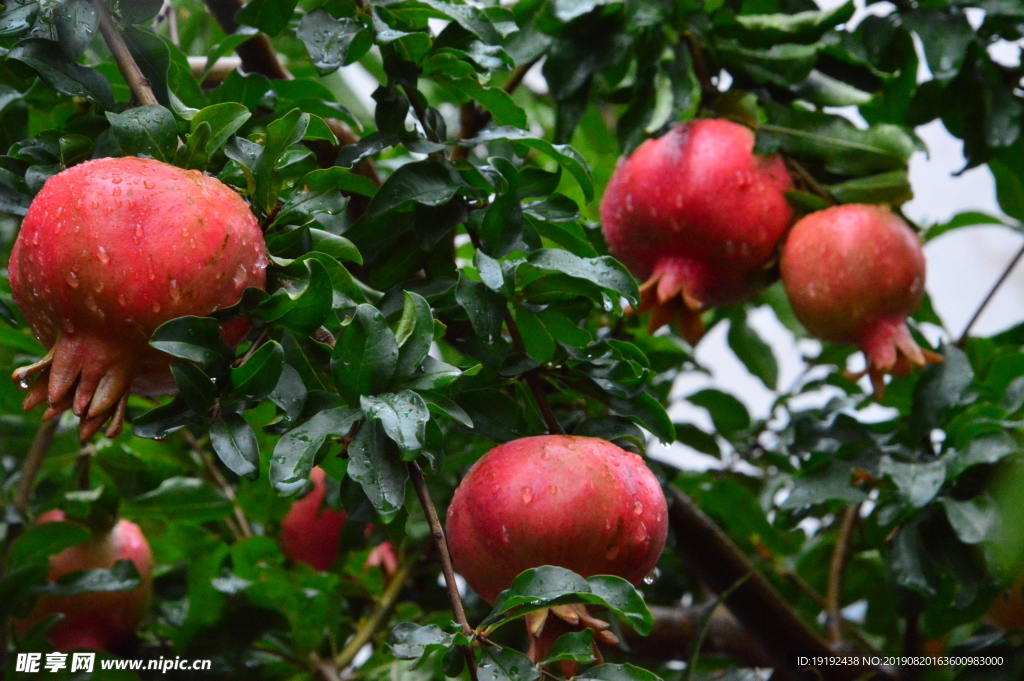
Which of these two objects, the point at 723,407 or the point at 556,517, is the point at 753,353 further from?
the point at 556,517

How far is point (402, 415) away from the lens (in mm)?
479

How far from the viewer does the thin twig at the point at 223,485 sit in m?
1.08

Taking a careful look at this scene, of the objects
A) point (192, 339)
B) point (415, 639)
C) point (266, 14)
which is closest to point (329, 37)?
point (266, 14)

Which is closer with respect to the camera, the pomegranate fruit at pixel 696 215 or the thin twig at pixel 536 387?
the thin twig at pixel 536 387

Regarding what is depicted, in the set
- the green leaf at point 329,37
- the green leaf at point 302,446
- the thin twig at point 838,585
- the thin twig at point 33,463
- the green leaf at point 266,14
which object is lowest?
the thin twig at point 838,585

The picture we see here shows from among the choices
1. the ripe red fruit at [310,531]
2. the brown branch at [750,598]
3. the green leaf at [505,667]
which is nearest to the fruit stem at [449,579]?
the green leaf at [505,667]

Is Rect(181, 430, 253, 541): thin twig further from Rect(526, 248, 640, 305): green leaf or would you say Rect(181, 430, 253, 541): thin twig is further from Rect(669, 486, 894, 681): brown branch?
Rect(526, 248, 640, 305): green leaf

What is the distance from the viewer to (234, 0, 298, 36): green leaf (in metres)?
0.62

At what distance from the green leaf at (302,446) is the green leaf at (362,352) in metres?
0.02

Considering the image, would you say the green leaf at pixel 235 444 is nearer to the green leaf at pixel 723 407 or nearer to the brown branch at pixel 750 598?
the brown branch at pixel 750 598

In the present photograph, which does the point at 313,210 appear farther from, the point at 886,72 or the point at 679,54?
the point at 886,72

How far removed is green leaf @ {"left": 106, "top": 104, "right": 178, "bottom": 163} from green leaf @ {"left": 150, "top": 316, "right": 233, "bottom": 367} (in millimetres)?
106

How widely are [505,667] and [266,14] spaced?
0.42 metres

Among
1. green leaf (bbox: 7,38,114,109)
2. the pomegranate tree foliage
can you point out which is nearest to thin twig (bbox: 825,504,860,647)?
the pomegranate tree foliage
